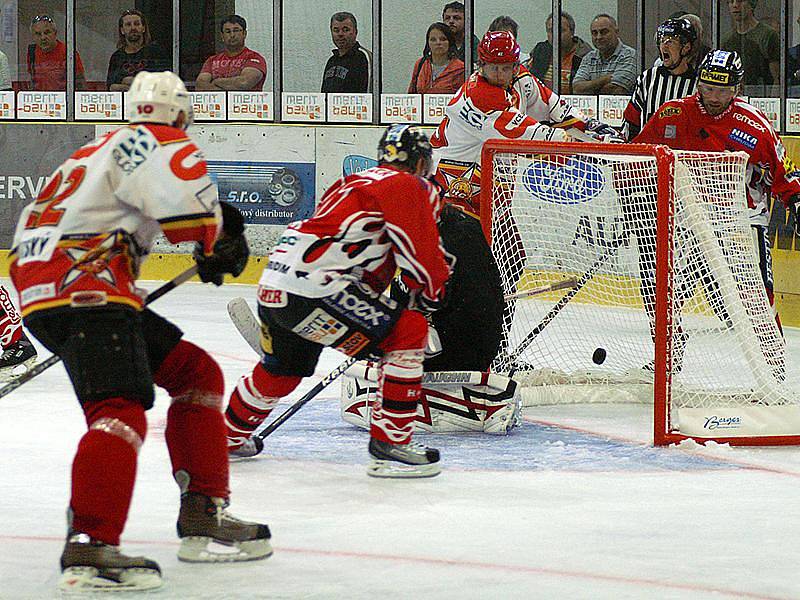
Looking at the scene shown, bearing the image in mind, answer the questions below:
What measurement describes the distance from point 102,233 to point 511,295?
7.76 ft

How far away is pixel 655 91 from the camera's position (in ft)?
17.4

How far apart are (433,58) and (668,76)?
3.62 meters

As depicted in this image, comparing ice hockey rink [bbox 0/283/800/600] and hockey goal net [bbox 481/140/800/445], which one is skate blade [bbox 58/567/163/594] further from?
hockey goal net [bbox 481/140/800/445]

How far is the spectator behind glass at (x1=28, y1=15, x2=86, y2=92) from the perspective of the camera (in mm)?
9109

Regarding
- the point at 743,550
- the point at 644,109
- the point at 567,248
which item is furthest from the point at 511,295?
the point at 743,550

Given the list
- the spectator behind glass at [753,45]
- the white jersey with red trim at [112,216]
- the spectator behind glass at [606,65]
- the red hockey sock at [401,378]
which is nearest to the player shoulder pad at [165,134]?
the white jersey with red trim at [112,216]

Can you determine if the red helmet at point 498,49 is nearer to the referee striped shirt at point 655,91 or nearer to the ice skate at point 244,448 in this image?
the referee striped shirt at point 655,91

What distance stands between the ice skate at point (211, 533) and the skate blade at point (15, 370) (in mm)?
2538

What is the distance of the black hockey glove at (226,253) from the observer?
2701mm

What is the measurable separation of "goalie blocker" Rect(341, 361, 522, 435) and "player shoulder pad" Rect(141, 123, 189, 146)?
1863 millimetres

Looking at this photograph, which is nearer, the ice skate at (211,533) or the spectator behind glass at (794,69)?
the ice skate at (211,533)

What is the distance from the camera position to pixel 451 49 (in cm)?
866

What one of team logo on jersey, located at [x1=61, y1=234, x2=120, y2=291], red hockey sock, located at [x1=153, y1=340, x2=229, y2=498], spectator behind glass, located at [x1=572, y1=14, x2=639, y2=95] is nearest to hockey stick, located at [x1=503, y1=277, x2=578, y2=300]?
red hockey sock, located at [x1=153, y1=340, x2=229, y2=498]

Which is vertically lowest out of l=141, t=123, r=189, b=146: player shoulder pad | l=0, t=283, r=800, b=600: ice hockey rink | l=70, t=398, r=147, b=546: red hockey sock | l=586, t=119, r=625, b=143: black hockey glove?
l=0, t=283, r=800, b=600: ice hockey rink
